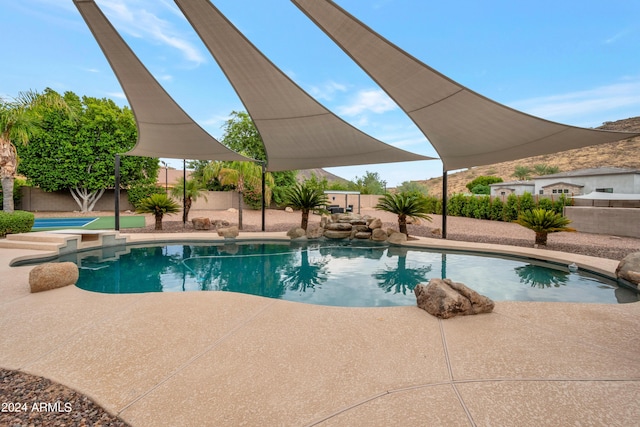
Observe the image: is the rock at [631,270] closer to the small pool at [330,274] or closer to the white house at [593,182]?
the small pool at [330,274]

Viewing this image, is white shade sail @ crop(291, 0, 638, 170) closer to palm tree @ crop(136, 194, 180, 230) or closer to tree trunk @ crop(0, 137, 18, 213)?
palm tree @ crop(136, 194, 180, 230)

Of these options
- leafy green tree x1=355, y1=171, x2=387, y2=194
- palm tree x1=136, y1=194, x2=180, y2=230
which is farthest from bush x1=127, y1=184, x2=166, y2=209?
leafy green tree x1=355, y1=171, x2=387, y2=194

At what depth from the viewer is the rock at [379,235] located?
900 centimetres

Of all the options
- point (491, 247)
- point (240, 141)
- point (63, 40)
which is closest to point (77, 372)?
point (491, 247)

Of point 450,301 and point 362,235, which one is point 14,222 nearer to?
point 362,235

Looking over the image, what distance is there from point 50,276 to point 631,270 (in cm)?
796

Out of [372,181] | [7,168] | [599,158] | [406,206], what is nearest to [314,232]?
[406,206]

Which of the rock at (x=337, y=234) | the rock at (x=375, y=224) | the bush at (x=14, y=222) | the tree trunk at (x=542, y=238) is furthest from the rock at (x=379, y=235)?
the bush at (x=14, y=222)

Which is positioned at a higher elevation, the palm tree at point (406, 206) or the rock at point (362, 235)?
the palm tree at point (406, 206)

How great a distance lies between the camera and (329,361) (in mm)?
2051

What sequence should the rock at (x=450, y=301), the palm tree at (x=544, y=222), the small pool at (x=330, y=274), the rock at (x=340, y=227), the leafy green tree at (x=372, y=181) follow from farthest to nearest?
the leafy green tree at (x=372, y=181)
the rock at (x=340, y=227)
the palm tree at (x=544, y=222)
the small pool at (x=330, y=274)
the rock at (x=450, y=301)

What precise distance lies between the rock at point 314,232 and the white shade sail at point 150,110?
10.2 ft

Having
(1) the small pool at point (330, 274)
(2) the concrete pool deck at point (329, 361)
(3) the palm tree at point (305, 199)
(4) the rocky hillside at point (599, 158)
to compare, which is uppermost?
(4) the rocky hillside at point (599, 158)

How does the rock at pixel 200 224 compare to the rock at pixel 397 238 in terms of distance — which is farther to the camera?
the rock at pixel 200 224
